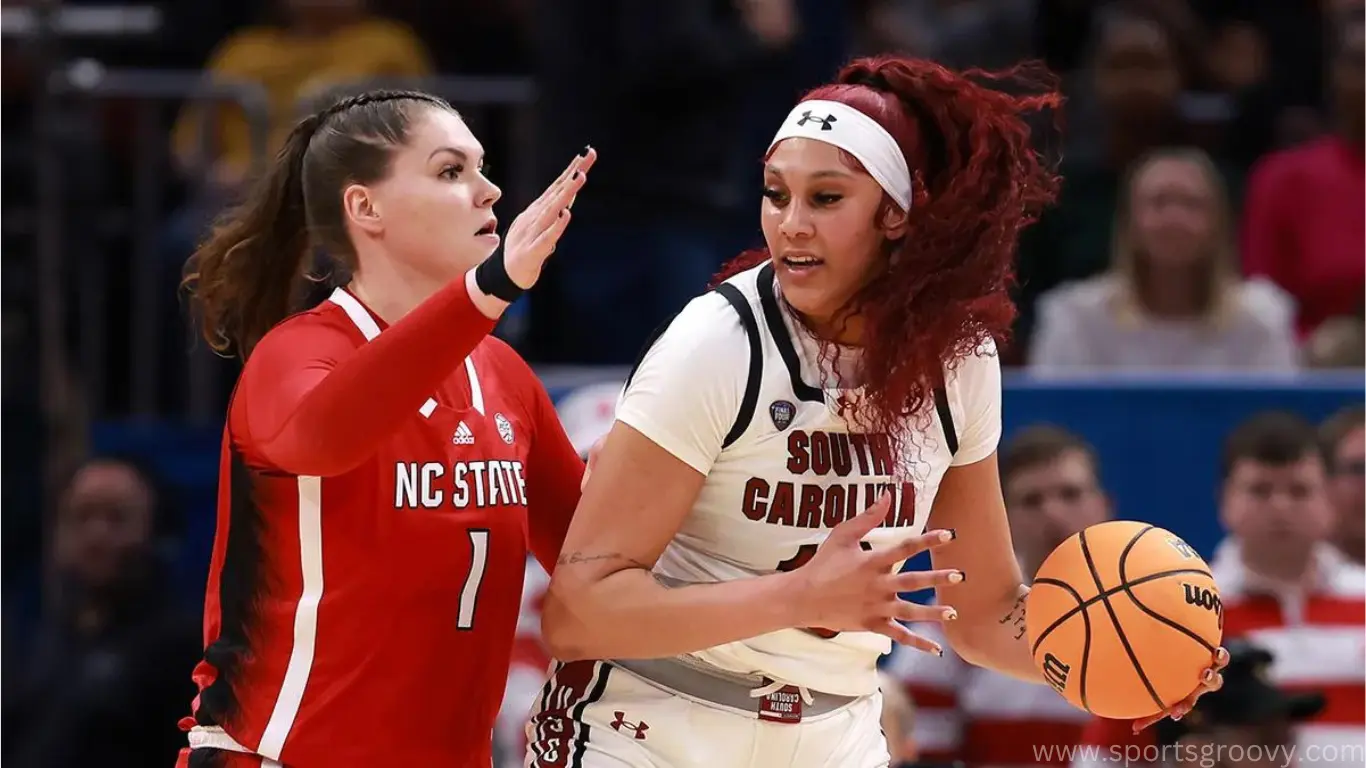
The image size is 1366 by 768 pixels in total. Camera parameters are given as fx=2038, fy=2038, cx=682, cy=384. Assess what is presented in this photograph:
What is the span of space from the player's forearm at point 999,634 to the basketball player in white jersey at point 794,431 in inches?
13.0

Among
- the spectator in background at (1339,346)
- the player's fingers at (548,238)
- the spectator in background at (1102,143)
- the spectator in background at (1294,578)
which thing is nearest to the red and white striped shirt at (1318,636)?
the spectator in background at (1294,578)

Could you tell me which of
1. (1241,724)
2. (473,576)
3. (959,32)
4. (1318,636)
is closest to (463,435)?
(473,576)

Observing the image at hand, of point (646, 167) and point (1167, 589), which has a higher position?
point (646, 167)

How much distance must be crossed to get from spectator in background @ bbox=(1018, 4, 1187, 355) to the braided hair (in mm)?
4440

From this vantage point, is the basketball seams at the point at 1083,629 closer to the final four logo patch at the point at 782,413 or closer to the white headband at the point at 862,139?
the final four logo patch at the point at 782,413

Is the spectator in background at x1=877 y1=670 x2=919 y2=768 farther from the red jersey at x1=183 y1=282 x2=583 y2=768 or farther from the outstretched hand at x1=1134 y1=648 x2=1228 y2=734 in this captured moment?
the red jersey at x1=183 y1=282 x2=583 y2=768

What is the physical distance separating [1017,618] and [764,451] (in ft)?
2.49

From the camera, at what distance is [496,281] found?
11.4ft

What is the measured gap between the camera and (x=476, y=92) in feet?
27.7

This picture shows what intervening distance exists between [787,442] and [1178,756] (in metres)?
2.32

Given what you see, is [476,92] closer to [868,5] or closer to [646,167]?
[646,167]

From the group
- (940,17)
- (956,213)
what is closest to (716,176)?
(940,17)

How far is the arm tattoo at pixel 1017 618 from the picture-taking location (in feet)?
13.3

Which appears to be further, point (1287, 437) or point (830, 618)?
point (1287, 437)
